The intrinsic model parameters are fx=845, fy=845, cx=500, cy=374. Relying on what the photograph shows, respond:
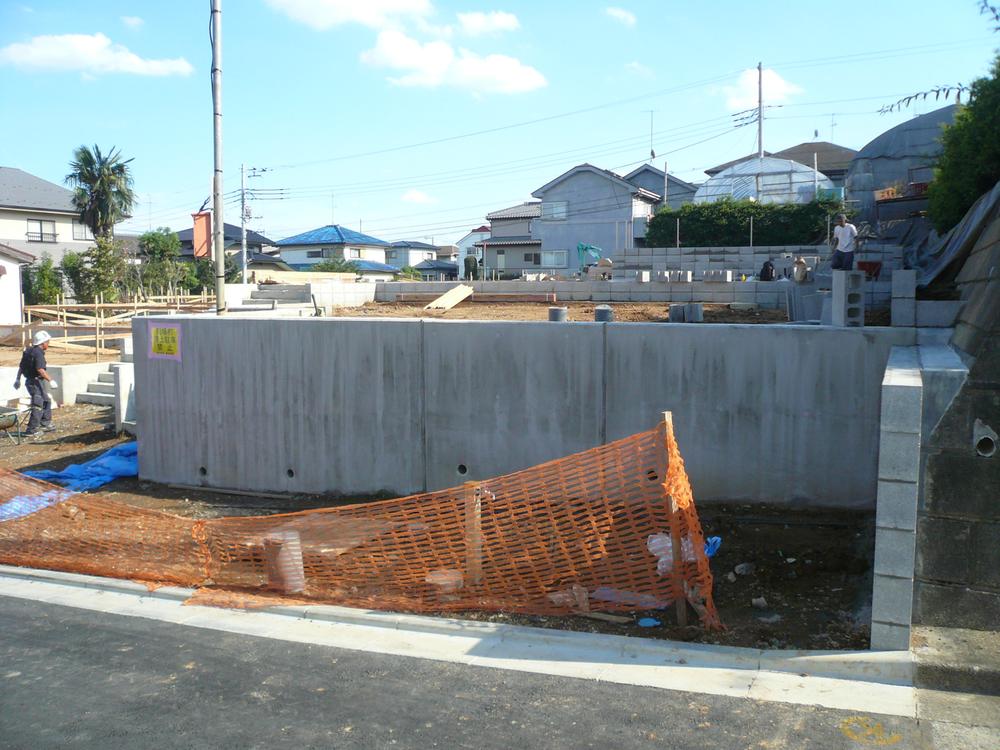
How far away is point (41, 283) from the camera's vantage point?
39688 millimetres

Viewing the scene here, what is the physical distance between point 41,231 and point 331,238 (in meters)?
27.8

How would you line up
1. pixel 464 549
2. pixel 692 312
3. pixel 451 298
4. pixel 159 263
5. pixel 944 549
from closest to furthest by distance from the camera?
pixel 944 549 → pixel 464 549 → pixel 692 312 → pixel 451 298 → pixel 159 263

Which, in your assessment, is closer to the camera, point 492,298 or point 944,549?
point 944,549

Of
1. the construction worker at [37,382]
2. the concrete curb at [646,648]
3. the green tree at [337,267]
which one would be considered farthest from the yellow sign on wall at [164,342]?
the green tree at [337,267]

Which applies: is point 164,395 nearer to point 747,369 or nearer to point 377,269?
point 747,369

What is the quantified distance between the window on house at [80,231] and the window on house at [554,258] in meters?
24.6

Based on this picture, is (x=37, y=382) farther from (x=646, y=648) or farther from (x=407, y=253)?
(x=407, y=253)

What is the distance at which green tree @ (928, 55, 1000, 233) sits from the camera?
12367 mm

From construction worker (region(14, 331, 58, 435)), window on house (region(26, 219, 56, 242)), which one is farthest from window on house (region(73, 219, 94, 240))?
construction worker (region(14, 331, 58, 435))

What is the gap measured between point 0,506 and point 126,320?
65.7 ft

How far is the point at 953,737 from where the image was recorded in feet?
15.2

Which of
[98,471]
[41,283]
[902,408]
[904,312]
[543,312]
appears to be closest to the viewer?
[902,408]

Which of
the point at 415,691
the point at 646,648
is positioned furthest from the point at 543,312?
the point at 415,691

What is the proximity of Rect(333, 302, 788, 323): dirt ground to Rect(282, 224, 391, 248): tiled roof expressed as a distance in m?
50.2
